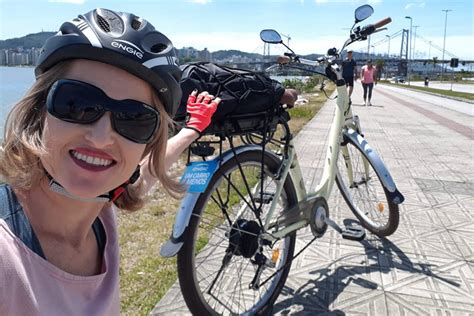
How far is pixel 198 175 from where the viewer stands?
239 centimetres

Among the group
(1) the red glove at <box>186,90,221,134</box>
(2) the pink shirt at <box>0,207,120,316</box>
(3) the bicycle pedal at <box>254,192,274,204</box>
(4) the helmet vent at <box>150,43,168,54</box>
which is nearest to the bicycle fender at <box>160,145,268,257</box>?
(1) the red glove at <box>186,90,221,134</box>

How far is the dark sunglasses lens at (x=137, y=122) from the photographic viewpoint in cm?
128

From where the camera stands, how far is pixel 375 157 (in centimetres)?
396

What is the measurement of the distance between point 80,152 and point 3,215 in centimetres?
25

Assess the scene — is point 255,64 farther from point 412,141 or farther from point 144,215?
point 412,141

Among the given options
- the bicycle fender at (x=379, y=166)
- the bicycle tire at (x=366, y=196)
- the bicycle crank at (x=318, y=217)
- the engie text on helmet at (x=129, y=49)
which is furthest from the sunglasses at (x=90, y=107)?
the bicycle fender at (x=379, y=166)

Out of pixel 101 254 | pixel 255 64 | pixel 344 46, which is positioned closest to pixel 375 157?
pixel 344 46

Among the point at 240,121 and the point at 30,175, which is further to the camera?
the point at 240,121

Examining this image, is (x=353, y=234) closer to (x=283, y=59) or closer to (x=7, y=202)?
(x=283, y=59)

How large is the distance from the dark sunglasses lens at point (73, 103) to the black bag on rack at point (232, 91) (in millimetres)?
1097

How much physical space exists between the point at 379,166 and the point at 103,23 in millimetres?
3140

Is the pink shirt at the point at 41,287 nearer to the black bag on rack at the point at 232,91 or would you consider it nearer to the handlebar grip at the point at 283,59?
the black bag on rack at the point at 232,91

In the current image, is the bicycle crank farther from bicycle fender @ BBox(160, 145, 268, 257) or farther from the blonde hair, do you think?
the blonde hair

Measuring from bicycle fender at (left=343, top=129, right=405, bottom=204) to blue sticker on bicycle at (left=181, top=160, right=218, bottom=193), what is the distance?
1957 mm
